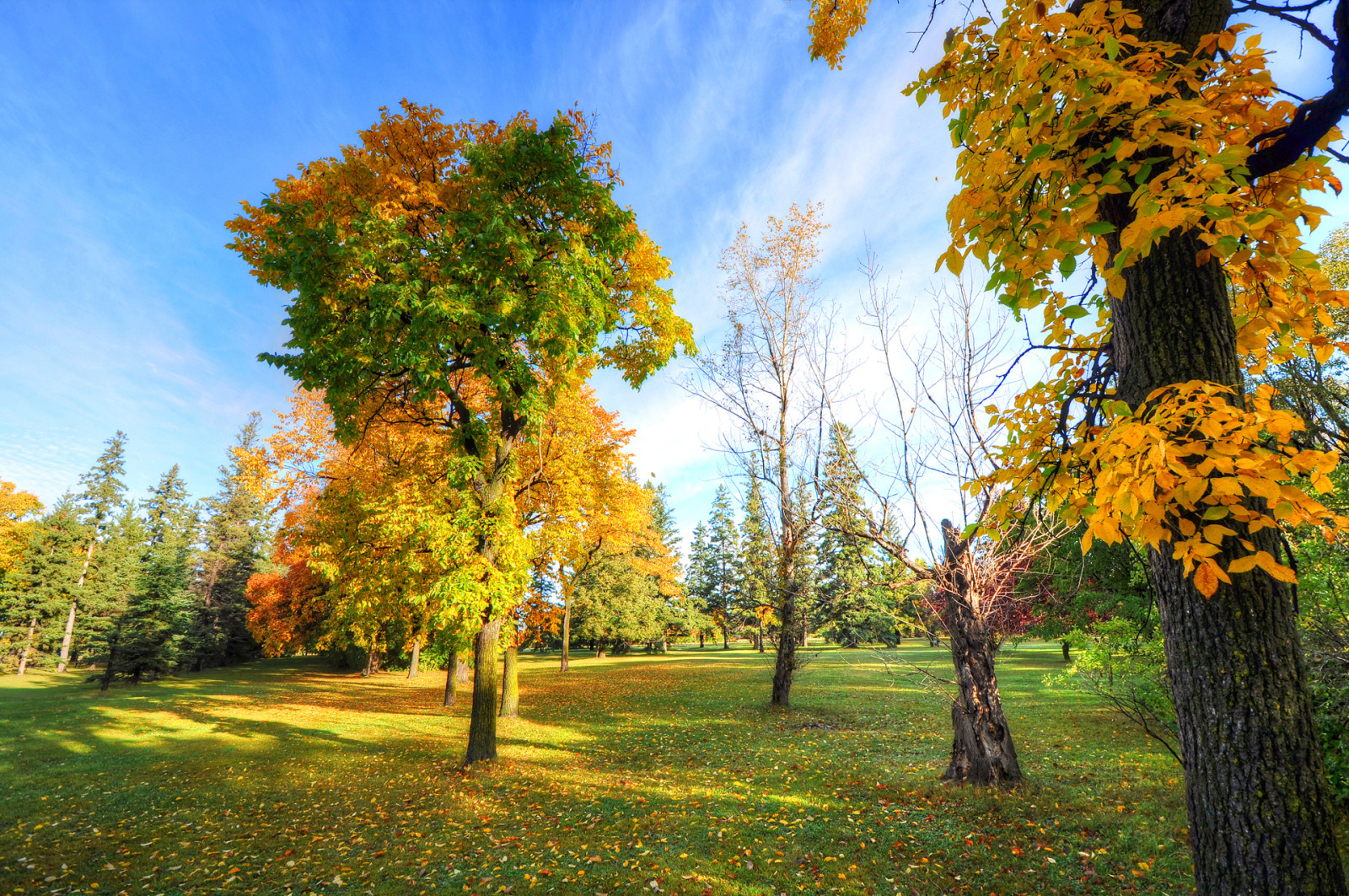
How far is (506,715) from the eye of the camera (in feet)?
41.3

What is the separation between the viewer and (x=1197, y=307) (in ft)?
6.68

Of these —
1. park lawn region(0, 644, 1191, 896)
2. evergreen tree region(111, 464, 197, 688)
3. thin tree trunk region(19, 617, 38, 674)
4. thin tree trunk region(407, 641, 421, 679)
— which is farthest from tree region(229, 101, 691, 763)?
thin tree trunk region(19, 617, 38, 674)

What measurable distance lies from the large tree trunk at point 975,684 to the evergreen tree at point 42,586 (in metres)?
40.4

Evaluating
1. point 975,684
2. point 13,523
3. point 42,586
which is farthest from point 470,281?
point 13,523

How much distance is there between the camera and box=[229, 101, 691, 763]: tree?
6.75 meters

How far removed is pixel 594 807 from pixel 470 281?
6899mm

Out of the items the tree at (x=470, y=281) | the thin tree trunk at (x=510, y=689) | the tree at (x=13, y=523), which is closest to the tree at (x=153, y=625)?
the tree at (x=13, y=523)

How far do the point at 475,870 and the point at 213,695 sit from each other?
66.4 feet

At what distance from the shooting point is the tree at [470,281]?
22.1 feet

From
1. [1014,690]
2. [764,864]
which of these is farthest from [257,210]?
[1014,690]

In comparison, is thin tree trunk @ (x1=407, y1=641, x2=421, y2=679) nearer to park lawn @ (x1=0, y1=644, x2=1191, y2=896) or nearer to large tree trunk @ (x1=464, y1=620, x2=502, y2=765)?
park lawn @ (x1=0, y1=644, x2=1191, y2=896)

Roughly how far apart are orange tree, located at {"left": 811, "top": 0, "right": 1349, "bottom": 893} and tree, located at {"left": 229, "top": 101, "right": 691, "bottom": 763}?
5.51m

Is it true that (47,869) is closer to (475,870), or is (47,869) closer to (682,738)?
(475,870)

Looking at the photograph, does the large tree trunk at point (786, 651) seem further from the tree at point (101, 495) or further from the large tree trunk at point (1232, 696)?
the tree at point (101, 495)
